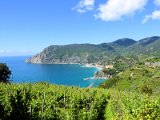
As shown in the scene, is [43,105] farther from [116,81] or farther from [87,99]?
[116,81]

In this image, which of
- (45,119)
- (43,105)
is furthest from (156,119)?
(43,105)

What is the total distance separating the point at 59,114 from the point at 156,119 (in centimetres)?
1696

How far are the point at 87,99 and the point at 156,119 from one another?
73.4ft

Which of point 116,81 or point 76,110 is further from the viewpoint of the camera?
point 116,81

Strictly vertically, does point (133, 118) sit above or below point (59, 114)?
above

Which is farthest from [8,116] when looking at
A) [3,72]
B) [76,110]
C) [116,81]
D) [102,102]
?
[116,81]

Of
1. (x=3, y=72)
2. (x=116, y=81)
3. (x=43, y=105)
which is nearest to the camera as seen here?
(x=43, y=105)

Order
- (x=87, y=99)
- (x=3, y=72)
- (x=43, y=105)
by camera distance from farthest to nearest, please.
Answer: (x=3, y=72)
(x=87, y=99)
(x=43, y=105)

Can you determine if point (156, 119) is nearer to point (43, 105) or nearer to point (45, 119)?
point (45, 119)

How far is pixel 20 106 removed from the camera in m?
34.1

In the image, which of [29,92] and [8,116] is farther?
[29,92]

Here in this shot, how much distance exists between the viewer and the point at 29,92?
41.0 meters

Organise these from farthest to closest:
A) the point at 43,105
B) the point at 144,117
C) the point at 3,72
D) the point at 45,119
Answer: the point at 3,72
the point at 43,105
the point at 45,119
the point at 144,117

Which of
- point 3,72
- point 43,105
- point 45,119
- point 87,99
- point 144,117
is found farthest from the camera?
point 3,72
